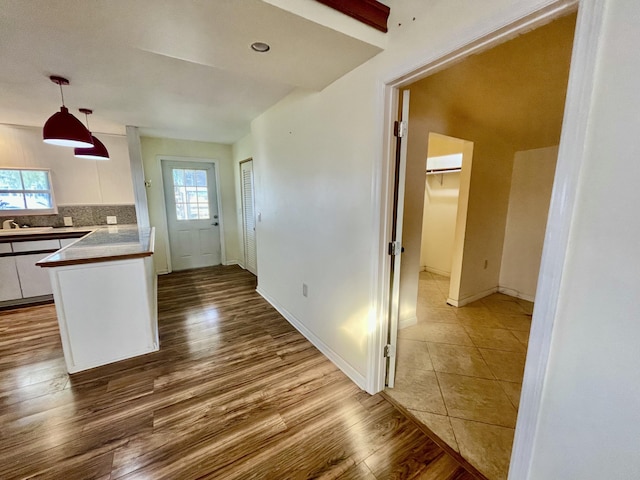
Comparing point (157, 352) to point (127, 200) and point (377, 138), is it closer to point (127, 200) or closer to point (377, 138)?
point (377, 138)

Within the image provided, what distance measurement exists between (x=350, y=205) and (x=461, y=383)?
5.20ft

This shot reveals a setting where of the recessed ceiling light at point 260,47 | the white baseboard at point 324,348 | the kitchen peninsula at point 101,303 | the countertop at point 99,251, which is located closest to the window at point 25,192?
the countertop at point 99,251

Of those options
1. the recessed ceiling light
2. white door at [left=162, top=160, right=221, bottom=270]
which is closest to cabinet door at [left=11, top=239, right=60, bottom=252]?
white door at [left=162, top=160, right=221, bottom=270]

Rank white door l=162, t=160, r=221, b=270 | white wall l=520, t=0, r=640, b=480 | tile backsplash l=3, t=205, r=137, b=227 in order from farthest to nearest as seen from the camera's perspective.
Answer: white door l=162, t=160, r=221, b=270 → tile backsplash l=3, t=205, r=137, b=227 → white wall l=520, t=0, r=640, b=480

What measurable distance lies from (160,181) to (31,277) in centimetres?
206

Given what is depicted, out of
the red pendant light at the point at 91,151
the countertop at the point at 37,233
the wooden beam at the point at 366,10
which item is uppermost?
the wooden beam at the point at 366,10

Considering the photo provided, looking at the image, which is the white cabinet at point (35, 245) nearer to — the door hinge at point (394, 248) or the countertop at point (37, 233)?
the countertop at point (37, 233)

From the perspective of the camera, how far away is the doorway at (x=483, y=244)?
1571mm

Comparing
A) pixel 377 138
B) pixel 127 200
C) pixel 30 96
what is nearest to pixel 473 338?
pixel 377 138

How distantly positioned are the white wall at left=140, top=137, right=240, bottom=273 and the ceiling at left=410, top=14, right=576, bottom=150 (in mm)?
3822

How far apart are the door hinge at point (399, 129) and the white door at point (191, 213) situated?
4.16 meters

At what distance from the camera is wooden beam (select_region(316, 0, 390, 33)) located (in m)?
1.25

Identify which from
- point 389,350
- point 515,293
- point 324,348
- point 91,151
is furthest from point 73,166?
point 515,293

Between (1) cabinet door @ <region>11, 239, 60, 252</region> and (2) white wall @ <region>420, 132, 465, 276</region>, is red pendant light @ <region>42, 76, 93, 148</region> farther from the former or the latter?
(2) white wall @ <region>420, 132, 465, 276</region>
